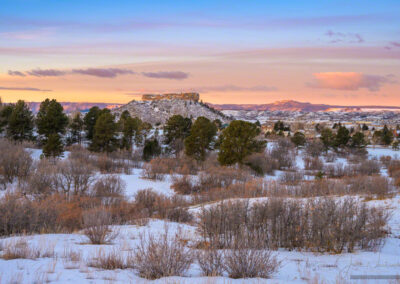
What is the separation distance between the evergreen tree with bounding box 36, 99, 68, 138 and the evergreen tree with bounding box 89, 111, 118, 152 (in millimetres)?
4199

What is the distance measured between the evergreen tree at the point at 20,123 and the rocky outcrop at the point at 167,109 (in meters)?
72.2

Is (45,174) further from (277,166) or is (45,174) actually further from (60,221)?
(277,166)

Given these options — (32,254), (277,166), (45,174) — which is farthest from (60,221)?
(277,166)

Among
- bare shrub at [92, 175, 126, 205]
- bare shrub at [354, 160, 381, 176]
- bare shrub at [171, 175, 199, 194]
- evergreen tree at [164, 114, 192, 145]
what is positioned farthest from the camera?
evergreen tree at [164, 114, 192, 145]

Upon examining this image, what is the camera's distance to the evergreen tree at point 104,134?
45.8 metres

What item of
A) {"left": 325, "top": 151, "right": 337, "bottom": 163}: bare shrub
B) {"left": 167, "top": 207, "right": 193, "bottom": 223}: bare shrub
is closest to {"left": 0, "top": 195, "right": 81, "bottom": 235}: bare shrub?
{"left": 167, "top": 207, "right": 193, "bottom": 223}: bare shrub

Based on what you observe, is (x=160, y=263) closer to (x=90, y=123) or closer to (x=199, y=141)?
(x=199, y=141)

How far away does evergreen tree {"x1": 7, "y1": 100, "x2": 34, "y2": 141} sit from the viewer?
42.8 meters

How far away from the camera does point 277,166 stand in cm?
4425

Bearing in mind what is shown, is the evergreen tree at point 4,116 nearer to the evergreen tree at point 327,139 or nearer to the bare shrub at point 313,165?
the bare shrub at point 313,165

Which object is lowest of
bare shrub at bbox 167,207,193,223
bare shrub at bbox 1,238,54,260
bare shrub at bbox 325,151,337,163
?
bare shrub at bbox 325,151,337,163

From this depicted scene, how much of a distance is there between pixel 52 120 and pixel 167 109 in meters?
88.0

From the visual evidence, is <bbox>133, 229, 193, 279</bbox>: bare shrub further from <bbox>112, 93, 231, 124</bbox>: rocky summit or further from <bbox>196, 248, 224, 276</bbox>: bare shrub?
<bbox>112, 93, 231, 124</bbox>: rocky summit

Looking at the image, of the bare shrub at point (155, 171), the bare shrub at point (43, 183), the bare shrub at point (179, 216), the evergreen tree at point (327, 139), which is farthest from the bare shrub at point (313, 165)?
the bare shrub at point (179, 216)
